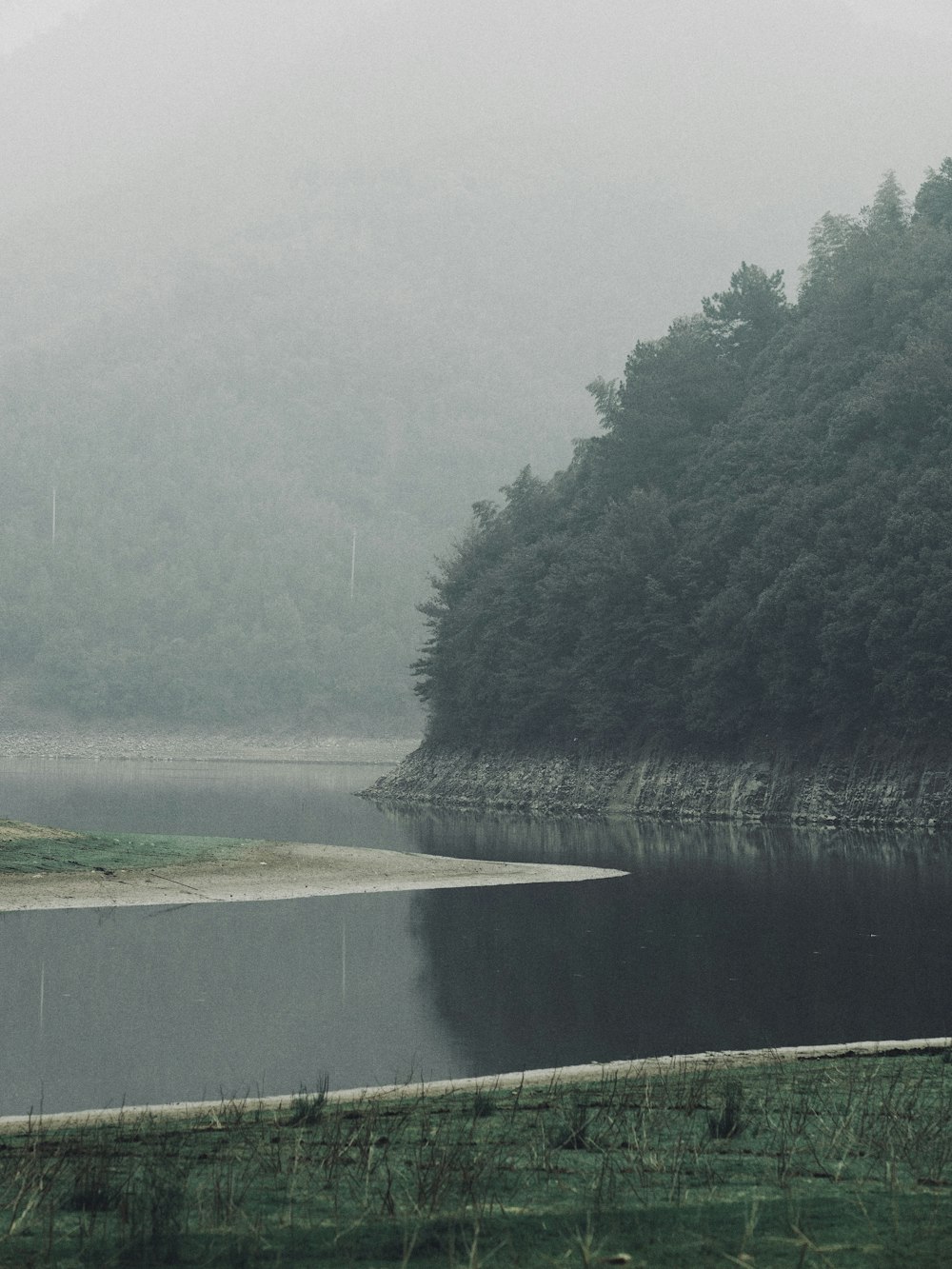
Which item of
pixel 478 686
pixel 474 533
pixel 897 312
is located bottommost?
pixel 478 686

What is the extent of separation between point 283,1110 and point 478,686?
10862 cm

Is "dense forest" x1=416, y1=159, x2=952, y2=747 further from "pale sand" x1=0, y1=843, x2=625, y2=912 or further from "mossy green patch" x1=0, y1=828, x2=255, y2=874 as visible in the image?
"mossy green patch" x1=0, y1=828, x2=255, y2=874

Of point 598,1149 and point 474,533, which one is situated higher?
point 474,533

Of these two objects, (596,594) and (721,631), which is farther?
(596,594)

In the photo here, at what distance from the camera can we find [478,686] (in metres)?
125

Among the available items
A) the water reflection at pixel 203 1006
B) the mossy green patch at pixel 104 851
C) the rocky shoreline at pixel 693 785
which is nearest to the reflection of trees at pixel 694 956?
the water reflection at pixel 203 1006

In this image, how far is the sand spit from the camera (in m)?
16.9

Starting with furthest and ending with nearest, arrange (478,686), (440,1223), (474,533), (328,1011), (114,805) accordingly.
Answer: (474,533), (478,686), (114,805), (328,1011), (440,1223)

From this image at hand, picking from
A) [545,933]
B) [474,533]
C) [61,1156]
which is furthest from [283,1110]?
[474,533]

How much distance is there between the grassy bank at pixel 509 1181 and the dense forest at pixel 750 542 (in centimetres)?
6690

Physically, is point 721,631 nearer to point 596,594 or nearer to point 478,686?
point 596,594

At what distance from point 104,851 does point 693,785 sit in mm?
52871

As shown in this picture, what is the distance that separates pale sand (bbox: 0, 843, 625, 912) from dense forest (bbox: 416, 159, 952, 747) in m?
33.9

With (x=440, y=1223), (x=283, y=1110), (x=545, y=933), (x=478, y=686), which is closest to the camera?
(x=440, y=1223)
